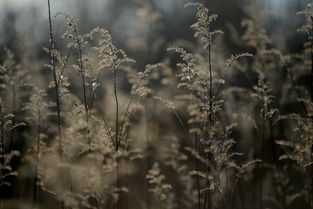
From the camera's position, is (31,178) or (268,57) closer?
(268,57)

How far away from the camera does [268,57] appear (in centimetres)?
590

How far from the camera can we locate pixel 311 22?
4230 mm

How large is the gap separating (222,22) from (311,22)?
32.3 feet

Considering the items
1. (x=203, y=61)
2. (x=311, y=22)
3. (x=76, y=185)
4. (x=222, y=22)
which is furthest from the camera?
(x=222, y=22)

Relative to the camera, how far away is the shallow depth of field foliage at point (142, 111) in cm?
367


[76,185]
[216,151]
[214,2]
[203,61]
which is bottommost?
[76,185]

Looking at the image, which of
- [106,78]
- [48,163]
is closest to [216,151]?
[48,163]

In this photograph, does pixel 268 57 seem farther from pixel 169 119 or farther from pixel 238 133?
pixel 169 119

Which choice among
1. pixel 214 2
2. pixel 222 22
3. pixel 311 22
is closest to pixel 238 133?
pixel 311 22

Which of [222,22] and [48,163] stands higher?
[222,22]

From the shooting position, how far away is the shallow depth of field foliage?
12.0 feet

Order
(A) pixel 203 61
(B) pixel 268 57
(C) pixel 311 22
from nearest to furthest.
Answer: (C) pixel 311 22, (A) pixel 203 61, (B) pixel 268 57

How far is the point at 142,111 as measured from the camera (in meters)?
6.80

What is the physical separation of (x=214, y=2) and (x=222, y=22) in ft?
4.54
